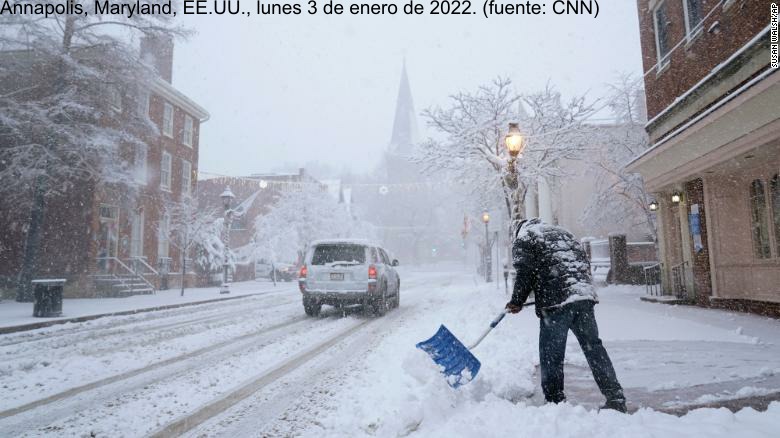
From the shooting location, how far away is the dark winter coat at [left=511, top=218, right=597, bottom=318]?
3975mm

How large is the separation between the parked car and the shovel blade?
6496 millimetres

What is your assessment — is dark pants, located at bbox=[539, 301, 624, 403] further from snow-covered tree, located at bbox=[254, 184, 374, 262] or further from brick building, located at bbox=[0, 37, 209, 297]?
snow-covered tree, located at bbox=[254, 184, 374, 262]

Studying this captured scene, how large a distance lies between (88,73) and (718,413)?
1875 cm

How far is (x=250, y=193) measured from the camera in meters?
44.3

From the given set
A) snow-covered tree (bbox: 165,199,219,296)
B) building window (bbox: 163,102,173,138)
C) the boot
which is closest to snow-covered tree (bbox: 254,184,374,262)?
snow-covered tree (bbox: 165,199,219,296)

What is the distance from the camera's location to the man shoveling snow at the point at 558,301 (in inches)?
154

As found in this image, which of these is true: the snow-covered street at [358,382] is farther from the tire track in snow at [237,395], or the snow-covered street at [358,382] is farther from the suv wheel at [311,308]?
the suv wheel at [311,308]

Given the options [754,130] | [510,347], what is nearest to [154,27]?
[510,347]

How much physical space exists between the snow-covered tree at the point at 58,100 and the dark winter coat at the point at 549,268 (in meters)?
15.6

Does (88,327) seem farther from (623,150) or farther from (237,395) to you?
(623,150)

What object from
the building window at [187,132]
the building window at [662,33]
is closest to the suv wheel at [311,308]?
the building window at [662,33]

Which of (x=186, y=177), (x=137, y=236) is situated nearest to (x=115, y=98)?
(x=137, y=236)

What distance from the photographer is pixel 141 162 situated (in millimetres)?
22781

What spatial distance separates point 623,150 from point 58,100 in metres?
23.4
